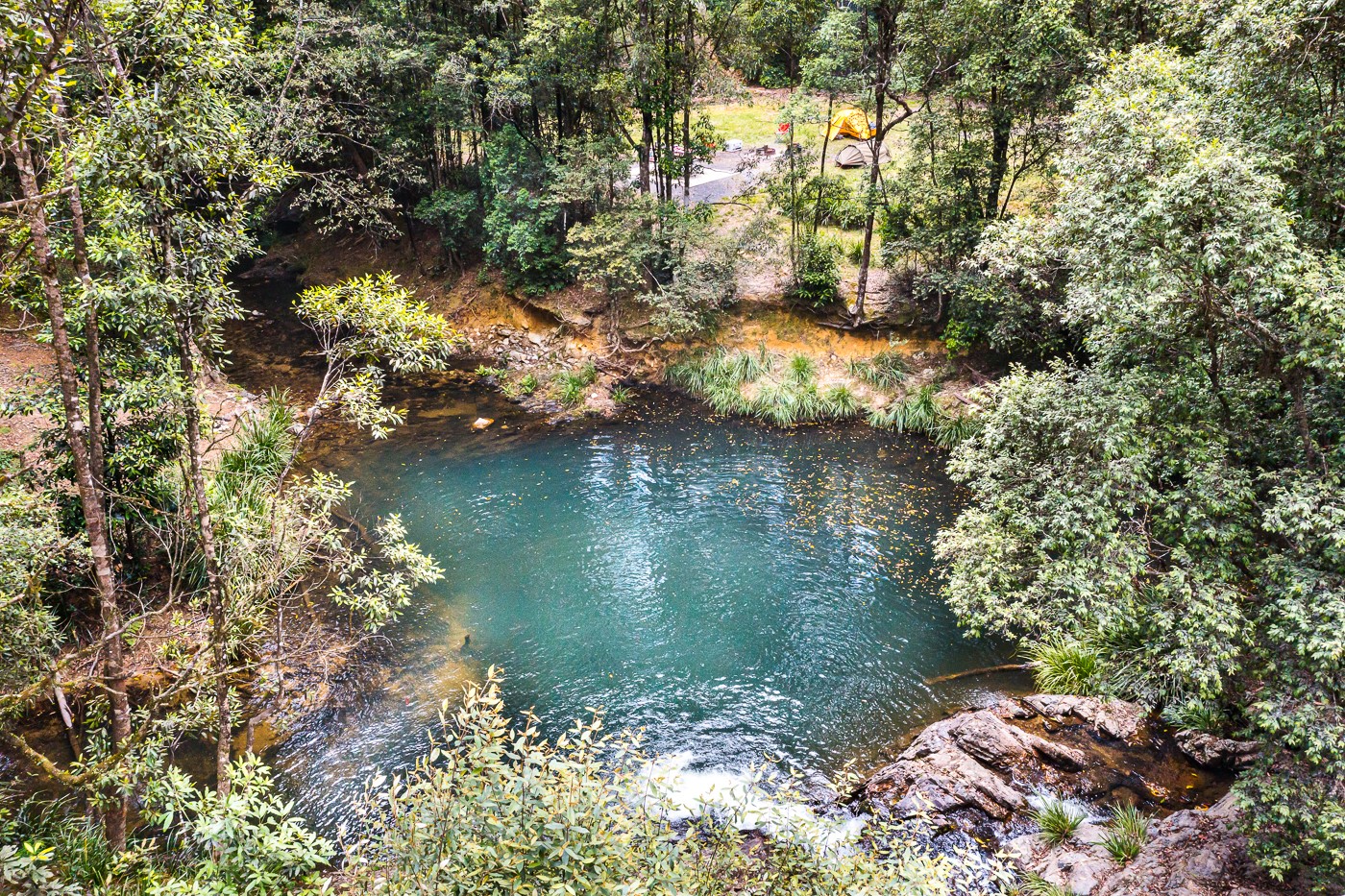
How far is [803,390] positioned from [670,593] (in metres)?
9.24

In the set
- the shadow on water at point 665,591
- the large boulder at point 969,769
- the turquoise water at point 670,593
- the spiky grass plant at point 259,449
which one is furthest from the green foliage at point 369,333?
the large boulder at point 969,769

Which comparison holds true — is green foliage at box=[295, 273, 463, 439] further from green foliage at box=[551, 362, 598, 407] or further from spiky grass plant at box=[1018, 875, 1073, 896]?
green foliage at box=[551, 362, 598, 407]

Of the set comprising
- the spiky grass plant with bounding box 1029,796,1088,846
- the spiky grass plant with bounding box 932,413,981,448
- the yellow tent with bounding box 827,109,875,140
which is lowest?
the spiky grass plant with bounding box 1029,796,1088,846

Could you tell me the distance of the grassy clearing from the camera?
20.0 metres

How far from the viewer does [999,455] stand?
449 inches

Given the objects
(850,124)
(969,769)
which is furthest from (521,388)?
(969,769)

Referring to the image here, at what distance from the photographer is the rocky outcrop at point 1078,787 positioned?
26.3 feet

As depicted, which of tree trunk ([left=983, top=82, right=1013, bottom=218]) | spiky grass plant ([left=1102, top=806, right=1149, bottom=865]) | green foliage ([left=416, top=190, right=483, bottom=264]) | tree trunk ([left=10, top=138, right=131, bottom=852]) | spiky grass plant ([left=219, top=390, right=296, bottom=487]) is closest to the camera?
tree trunk ([left=10, top=138, right=131, bottom=852])

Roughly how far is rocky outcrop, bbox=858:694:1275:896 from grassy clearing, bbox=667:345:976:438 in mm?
10008

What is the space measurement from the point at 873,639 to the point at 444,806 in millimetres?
9802

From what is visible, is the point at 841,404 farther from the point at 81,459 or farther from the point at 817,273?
the point at 81,459

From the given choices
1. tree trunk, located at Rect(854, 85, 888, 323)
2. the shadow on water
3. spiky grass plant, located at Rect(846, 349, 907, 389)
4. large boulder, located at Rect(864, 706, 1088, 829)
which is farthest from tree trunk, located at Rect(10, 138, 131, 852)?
tree trunk, located at Rect(854, 85, 888, 323)

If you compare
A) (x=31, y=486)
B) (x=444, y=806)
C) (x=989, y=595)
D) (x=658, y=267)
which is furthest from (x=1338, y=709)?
(x=658, y=267)

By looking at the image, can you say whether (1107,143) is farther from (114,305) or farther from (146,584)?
(146,584)
